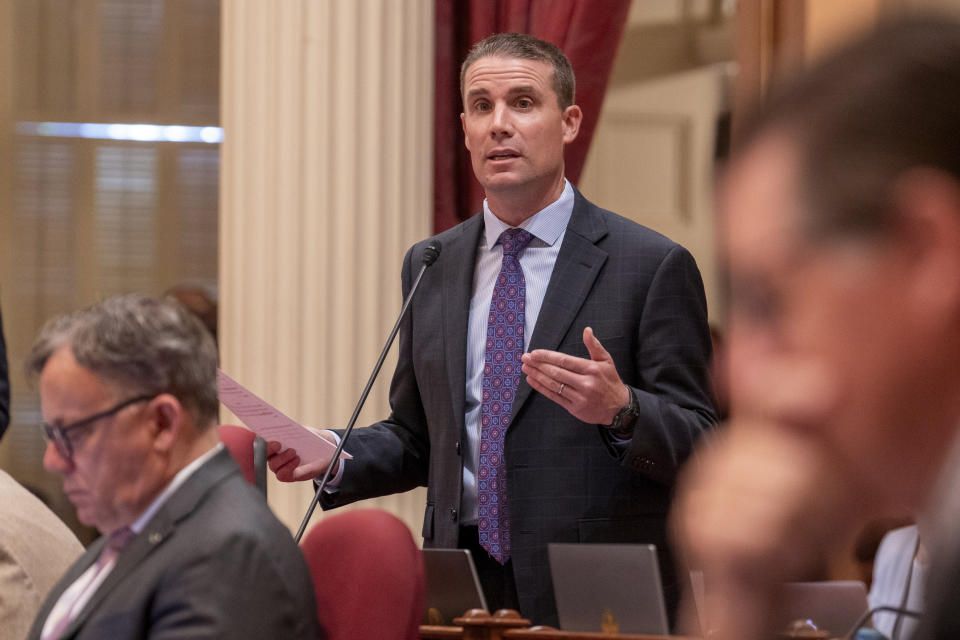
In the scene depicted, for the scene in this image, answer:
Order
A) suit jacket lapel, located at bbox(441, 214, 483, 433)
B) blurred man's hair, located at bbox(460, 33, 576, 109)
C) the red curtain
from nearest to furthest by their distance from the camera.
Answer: suit jacket lapel, located at bbox(441, 214, 483, 433)
blurred man's hair, located at bbox(460, 33, 576, 109)
the red curtain

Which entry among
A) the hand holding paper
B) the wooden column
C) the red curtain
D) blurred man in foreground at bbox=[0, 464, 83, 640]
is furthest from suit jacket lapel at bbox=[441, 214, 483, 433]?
the red curtain

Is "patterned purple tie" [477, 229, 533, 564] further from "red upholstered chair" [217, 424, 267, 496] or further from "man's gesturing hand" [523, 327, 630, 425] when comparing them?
"red upholstered chair" [217, 424, 267, 496]

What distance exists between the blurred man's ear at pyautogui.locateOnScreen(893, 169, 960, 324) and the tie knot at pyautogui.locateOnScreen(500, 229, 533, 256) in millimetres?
2222

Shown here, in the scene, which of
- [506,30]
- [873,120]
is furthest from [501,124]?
[873,120]

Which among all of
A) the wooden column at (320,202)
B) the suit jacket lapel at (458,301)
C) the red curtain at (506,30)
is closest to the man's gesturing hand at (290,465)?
the suit jacket lapel at (458,301)

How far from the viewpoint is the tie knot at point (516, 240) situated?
2.65 meters

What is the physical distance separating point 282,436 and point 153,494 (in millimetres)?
551

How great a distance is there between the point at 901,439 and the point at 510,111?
7.50 ft

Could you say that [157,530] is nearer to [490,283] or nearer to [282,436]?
[282,436]

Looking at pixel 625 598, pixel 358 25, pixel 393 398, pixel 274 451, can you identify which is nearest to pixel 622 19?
pixel 358 25

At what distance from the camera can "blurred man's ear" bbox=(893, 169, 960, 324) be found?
42 centimetres

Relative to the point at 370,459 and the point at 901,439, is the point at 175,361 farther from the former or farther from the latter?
the point at 901,439

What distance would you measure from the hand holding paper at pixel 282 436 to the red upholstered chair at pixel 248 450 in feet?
0.09

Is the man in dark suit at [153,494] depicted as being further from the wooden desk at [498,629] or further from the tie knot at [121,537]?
the wooden desk at [498,629]
